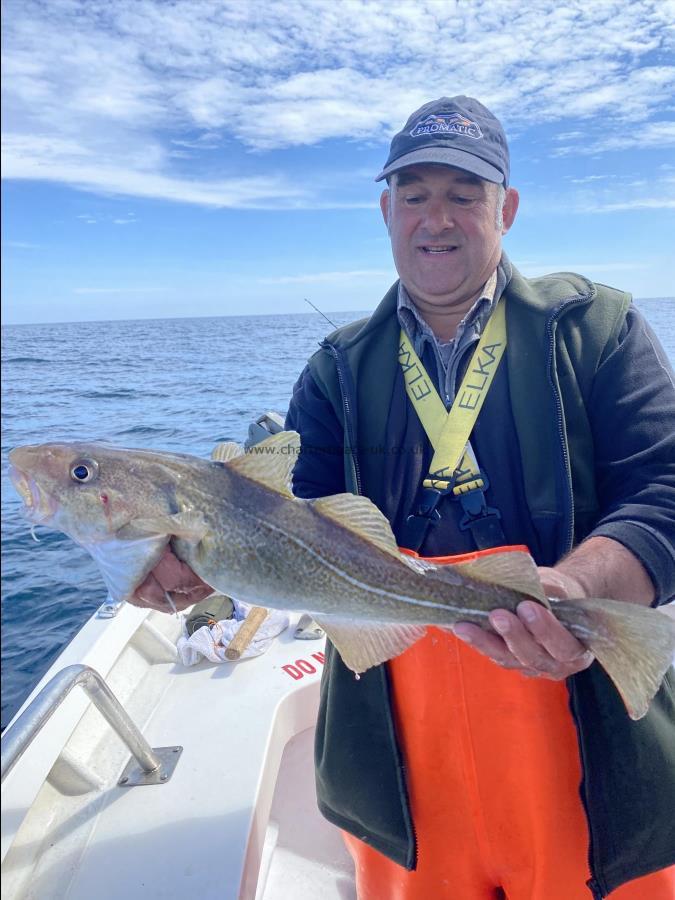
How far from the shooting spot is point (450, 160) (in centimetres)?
298

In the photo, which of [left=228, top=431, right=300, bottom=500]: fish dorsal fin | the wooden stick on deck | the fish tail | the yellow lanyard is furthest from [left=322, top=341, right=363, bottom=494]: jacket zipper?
the wooden stick on deck

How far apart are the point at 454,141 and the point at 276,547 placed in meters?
2.25

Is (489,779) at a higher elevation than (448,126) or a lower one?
lower

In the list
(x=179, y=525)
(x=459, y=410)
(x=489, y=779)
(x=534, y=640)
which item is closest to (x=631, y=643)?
(x=534, y=640)

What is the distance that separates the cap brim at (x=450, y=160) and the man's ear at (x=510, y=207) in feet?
1.09

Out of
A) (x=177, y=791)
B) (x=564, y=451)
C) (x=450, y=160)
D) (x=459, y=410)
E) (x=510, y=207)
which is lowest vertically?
(x=177, y=791)

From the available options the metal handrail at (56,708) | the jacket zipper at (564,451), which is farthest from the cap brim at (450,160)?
the metal handrail at (56,708)

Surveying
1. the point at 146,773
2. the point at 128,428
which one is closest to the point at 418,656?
the point at 146,773

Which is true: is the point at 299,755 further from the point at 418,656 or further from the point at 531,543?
the point at 531,543

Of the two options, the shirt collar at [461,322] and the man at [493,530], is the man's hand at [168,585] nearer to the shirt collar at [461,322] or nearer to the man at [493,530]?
the man at [493,530]

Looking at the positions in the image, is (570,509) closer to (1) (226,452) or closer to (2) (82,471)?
(1) (226,452)

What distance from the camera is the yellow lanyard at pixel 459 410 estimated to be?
285 cm

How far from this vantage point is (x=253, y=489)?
237 cm

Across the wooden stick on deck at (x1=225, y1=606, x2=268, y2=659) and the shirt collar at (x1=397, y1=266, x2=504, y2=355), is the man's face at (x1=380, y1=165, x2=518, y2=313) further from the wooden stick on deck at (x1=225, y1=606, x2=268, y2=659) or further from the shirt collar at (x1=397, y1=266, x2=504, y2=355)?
the wooden stick on deck at (x1=225, y1=606, x2=268, y2=659)
